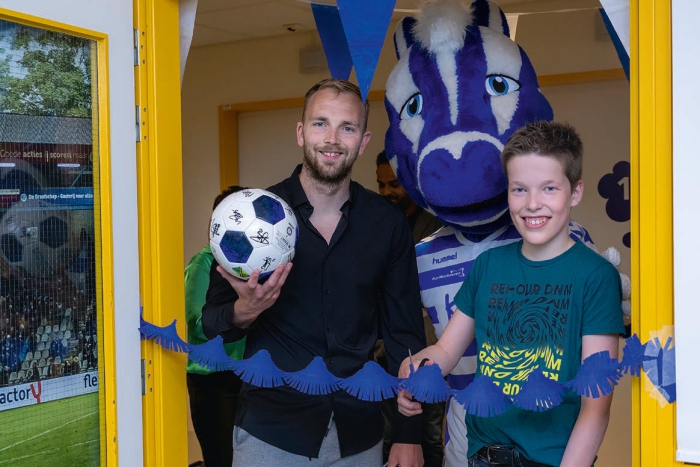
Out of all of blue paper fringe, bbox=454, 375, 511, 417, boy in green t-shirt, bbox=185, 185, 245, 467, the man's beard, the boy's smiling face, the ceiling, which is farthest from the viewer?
the ceiling

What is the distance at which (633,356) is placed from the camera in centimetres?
175

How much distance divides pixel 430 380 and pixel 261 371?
1.66ft

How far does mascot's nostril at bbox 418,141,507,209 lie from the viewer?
100 inches

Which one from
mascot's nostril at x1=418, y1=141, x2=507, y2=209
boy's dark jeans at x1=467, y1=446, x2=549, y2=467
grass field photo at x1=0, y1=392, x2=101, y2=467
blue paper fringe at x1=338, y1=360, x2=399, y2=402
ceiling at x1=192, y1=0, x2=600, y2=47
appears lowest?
boy's dark jeans at x1=467, y1=446, x2=549, y2=467

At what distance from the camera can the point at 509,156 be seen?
2.11 meters

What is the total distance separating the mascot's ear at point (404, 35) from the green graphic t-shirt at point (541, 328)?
47.4 inches

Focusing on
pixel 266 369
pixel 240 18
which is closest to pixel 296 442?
pixel 266 369

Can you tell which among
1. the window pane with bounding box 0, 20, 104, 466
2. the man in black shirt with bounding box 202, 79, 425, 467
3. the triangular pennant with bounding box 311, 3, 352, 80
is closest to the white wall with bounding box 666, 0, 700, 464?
the man in black shirt with bounding box 202, 79, 425, 467

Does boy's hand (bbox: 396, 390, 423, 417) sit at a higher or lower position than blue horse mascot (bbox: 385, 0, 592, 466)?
lower

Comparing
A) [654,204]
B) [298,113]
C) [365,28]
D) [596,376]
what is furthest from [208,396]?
[298,113]

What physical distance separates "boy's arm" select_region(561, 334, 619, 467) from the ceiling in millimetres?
3137

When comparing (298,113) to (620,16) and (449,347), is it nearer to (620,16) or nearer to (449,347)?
(449,347)

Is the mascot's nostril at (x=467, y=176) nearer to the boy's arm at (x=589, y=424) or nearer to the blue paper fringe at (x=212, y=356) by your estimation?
the boy's arm at (x=589, y=424)

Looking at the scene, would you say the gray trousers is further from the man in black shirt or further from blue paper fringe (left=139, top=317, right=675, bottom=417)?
blue paper fringe (left=139, top=317, right=675, bottom=417)
